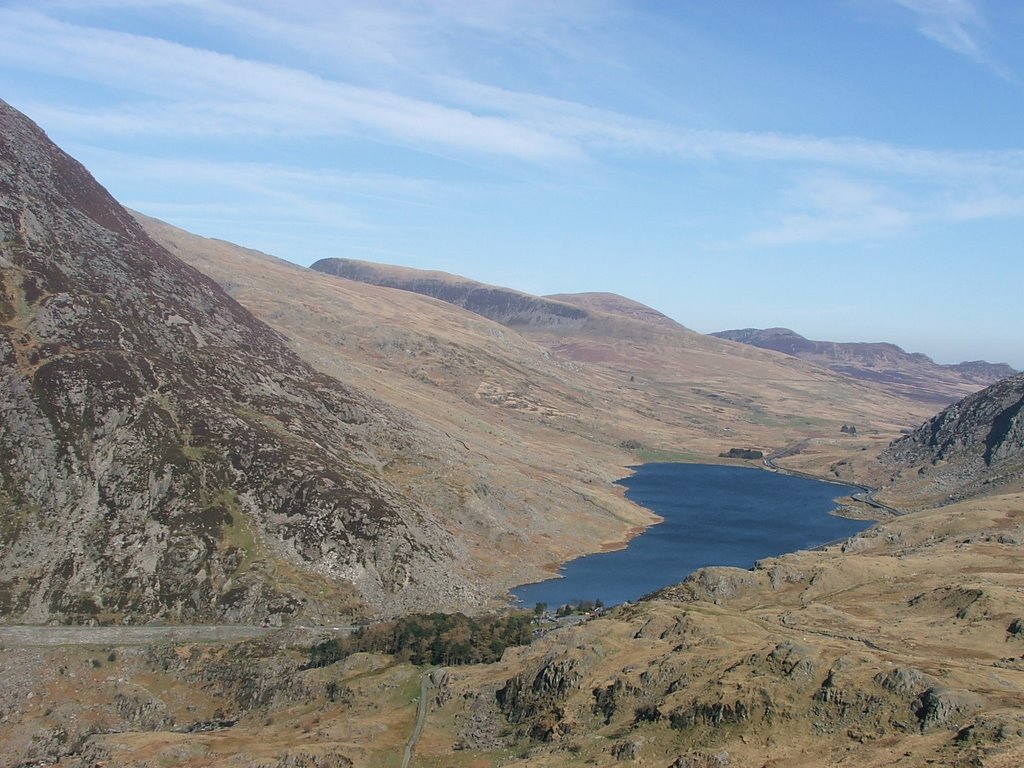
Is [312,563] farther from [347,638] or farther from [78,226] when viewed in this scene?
[78,226]

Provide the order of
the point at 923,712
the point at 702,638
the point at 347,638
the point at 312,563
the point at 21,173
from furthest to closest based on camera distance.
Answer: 1. the point at 21,173
2. the point at 312,563
3. the point at 347,638
4. the point at 702,638
5. the point at 923,712

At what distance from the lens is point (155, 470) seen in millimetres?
138250

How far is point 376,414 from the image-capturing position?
196750 millimetres

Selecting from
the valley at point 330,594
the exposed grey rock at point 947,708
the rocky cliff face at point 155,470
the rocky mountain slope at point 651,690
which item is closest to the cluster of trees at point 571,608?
the valley at point 330,594

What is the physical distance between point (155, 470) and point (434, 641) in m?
56.7

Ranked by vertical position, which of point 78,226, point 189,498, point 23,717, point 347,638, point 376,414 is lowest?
point 23,717

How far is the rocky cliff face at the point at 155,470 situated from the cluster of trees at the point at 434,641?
46.9ft

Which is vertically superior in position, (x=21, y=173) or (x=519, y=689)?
(x=21, y=173)

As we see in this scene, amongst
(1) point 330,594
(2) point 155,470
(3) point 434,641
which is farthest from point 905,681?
(2) point 155,470

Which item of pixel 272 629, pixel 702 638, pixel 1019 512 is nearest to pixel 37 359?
pixel 272 629

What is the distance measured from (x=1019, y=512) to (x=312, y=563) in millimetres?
127055

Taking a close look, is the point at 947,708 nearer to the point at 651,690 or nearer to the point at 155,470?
the point at 651,690

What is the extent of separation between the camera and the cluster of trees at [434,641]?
106 meters

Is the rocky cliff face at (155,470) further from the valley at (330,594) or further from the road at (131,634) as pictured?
the road at (131,634)
